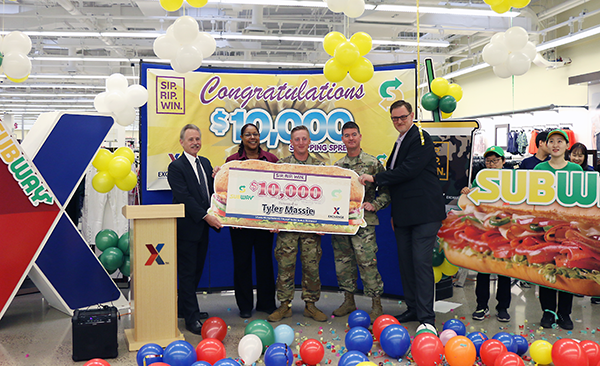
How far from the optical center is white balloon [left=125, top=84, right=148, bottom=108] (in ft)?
13.5

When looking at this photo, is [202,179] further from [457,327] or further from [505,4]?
[505,4]

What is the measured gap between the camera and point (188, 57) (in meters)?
3.87

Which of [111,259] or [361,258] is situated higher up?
[361,258]

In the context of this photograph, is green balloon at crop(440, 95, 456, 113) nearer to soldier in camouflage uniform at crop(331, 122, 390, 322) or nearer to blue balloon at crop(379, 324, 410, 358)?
soldier in camouflage uniform at crop(331, 122, 390, 322)

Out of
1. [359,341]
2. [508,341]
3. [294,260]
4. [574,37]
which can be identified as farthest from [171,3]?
[574,37]

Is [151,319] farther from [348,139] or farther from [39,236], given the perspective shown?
[348,139]

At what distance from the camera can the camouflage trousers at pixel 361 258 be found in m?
3.78

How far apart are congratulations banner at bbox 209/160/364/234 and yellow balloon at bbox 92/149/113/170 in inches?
49.3

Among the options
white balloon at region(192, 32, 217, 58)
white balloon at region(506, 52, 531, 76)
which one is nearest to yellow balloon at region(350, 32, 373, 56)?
white balloon at region(192, 32, 217, 58)

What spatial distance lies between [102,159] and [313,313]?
2.36m

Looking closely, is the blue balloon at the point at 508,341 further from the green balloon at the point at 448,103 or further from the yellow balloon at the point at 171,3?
the yellow balloon at the point at 171,3

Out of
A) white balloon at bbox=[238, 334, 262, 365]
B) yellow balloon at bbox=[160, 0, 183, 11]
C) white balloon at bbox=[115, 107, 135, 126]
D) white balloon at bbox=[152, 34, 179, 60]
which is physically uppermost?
yellow balloon at bbox=[160, 0, 183, 11]

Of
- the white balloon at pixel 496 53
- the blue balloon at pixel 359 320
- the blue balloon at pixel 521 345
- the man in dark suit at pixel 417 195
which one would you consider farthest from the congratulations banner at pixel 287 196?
the white balloon at pixel 496 53

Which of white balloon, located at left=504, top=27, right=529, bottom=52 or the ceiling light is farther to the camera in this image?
the ceiling light
